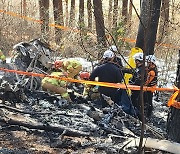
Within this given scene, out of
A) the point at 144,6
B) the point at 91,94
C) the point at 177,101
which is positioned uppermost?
the point at 144,6

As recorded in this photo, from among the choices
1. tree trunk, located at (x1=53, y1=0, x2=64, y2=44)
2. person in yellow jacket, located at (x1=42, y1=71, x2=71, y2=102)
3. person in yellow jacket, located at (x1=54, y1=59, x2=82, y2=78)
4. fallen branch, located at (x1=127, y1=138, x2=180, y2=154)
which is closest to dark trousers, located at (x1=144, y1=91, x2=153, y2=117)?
person in yellow jacket, located at (x1=42, y1=71, x2=71, y2=102)

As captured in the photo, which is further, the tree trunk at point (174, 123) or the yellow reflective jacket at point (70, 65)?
the yellow reflective jacket at point (70, 65)

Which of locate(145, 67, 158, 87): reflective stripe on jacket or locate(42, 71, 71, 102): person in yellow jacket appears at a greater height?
locate(145, 67, 158, 87): reflective stripe on jacket

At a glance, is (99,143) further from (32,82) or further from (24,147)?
(32,82)

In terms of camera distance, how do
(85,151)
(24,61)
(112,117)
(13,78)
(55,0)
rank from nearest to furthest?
(85,151) → (112,117) → (13,78) → (24,61) → (55,0)

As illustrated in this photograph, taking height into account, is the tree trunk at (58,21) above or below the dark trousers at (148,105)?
above

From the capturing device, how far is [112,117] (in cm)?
564

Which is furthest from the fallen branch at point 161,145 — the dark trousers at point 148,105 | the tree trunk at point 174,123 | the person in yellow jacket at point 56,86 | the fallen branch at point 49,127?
the person in yellow jacket at point 56,86

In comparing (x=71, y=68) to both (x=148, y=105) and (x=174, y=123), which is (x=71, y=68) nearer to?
(x=148, y=105)

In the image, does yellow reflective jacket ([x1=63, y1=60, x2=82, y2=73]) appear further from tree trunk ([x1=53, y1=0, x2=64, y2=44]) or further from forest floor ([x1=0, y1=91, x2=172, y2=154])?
tree trunk ([x1=53, y1=0, x2=64, y2=44])

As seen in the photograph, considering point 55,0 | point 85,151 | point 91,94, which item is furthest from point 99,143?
point 55,0

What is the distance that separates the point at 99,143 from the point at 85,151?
226 mm

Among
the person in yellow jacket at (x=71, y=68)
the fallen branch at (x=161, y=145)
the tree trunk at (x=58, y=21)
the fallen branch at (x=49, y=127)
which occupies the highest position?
the tree trunk at (x=58, y=21)

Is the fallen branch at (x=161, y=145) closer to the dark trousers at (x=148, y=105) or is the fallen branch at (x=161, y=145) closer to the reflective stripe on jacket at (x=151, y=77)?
the reflective stripe on jacket at (x=151, y=77)
